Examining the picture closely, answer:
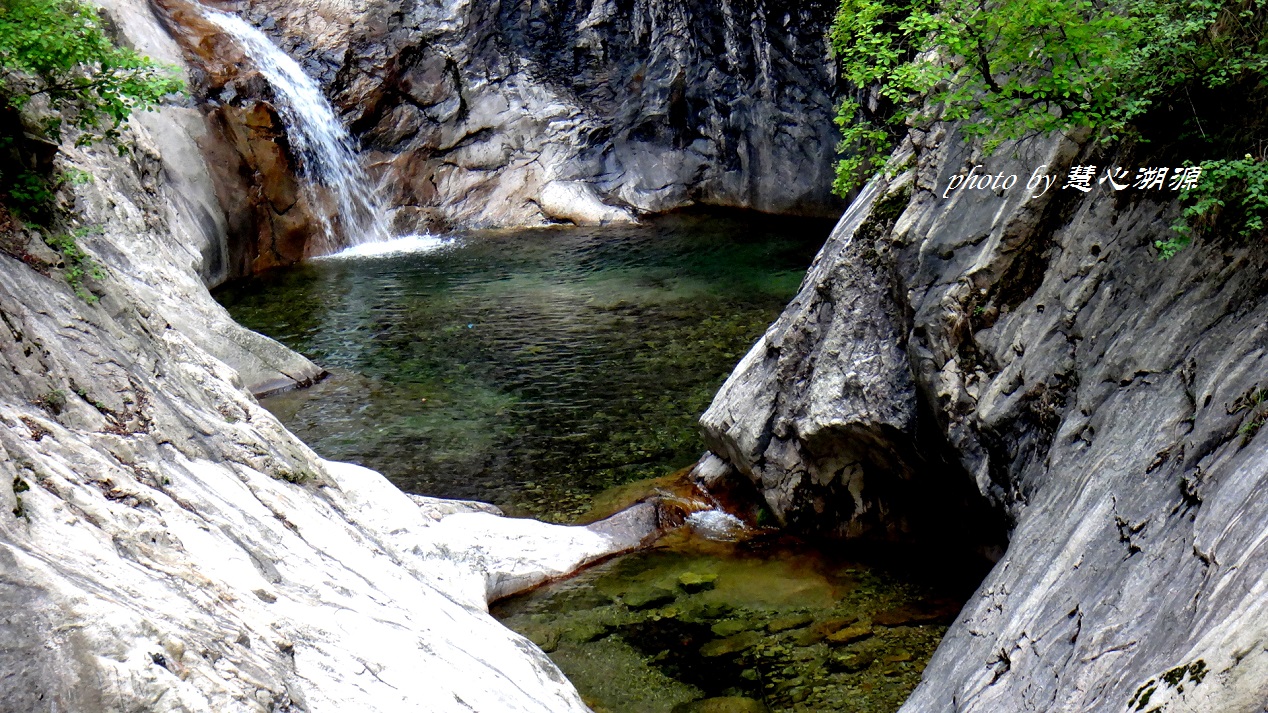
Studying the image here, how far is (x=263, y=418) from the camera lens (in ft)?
21.6

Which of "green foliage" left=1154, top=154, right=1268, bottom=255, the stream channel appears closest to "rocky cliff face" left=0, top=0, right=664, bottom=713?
the stream channel

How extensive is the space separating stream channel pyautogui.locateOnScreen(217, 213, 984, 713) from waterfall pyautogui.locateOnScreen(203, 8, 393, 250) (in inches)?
75.0

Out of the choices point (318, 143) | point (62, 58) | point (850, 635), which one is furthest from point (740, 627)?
point (318, 143)

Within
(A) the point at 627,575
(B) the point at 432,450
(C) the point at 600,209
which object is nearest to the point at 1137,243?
(A) the point at 627,575

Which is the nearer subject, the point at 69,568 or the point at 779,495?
the point at 69,568

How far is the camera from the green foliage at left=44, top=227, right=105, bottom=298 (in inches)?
219

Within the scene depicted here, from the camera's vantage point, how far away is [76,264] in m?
5.66

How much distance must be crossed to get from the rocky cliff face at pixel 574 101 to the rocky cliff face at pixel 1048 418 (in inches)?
584

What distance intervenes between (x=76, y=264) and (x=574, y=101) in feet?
66.4

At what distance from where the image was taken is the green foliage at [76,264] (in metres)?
5.57

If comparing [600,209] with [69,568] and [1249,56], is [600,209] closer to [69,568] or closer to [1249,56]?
[1249,56]

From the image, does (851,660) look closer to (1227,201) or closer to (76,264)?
(1227,201)

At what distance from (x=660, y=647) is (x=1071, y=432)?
3.22 m

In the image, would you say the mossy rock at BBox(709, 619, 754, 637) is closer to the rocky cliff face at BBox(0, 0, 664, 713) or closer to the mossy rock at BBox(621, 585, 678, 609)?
the mossy rock at BBox(621, 585, 678, 609)
